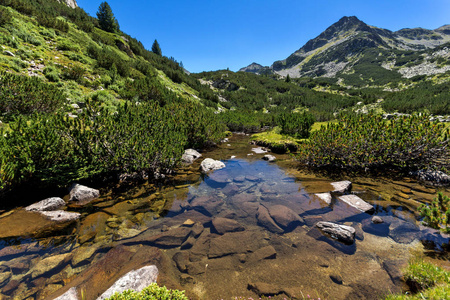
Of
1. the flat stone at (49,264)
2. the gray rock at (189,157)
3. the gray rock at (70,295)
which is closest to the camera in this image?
the gray rock at (70,295)

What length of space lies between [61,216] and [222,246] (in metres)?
5.11

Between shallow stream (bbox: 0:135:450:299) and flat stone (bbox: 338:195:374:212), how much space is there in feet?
0.65

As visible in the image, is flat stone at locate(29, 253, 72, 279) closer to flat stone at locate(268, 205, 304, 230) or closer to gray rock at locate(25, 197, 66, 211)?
gray rock at locate(25, 197, 66, 211)

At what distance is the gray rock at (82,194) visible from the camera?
21.5 ft

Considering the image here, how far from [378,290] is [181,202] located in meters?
5.96

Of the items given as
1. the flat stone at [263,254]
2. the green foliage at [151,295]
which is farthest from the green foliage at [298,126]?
the green foliage at [151,295]

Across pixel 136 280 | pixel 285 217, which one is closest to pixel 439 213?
pixel 285 217

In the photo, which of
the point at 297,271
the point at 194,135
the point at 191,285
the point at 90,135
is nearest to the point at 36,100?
the point at 90,135

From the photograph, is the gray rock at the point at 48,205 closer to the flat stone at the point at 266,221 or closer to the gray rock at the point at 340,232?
the flat stone at the point at 266,221

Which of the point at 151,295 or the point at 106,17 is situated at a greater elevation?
the point at 106,17

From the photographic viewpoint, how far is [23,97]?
9.42 m

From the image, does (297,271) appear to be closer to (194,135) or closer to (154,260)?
(154,260)

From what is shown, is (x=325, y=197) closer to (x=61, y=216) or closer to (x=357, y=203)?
(x=357, y=203)

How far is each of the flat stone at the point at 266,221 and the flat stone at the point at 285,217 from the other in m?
0.12
